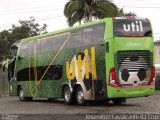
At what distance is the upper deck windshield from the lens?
20.6m

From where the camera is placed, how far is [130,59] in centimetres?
2077

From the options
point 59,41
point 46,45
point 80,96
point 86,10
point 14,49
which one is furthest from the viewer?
point 86,10

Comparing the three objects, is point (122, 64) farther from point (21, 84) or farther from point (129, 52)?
point (21, 84)

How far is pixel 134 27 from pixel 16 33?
191ft

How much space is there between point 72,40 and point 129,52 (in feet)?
11.7

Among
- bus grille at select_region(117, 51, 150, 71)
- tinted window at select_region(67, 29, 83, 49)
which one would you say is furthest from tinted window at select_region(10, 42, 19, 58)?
bus grille at select_region(117, 51, 150, 71)

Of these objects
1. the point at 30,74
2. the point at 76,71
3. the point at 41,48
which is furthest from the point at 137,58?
the point at 30,74

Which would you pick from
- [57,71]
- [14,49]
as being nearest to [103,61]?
[57,71]

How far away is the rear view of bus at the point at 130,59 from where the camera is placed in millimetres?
20469

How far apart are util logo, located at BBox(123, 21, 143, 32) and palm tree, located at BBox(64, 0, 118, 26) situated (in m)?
19.3

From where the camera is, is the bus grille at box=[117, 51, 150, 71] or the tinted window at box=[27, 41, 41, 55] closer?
the bus grille at box=[117, 51, 150, 71]

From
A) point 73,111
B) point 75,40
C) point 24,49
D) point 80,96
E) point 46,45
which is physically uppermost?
point 24,49

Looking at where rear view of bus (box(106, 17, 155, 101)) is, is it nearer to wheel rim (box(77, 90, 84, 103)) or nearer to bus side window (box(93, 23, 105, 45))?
bus side window (box(93, 23, 105, 45))

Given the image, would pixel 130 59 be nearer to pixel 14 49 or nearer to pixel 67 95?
pixel 67 95
